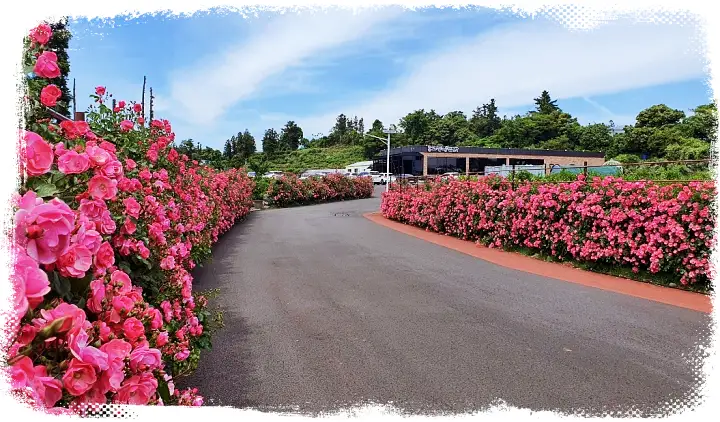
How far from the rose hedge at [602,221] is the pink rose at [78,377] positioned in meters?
7.91

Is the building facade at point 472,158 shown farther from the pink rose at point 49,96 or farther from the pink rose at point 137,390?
the pink rose at point 137,390

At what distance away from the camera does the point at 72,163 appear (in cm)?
171

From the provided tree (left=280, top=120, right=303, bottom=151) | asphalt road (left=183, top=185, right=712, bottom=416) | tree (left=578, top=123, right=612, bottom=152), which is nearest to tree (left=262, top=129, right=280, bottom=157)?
tree (left=280, top=120, right=303, bottom=151)

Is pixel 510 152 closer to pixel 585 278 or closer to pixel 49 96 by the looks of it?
pixel 585 278

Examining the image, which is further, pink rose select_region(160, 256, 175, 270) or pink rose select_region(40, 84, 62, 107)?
pink rose select_region(160, 256, 175, 270)

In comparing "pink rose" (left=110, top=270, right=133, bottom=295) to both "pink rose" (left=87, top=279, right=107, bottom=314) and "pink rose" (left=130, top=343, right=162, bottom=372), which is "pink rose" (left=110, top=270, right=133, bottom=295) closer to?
"pink rose" (left=87, top=279, right=107, bottom=314)

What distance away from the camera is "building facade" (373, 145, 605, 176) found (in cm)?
5584

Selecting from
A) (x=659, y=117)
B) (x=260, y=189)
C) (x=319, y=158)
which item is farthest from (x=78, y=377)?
(x=319, y=158)

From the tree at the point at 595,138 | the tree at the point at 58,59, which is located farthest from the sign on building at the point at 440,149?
the tree at the point at 58,59

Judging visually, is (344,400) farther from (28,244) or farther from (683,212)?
(683,212)

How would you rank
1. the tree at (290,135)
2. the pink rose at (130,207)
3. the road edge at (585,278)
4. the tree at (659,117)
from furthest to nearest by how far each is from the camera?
the tree at (290,135) < the tree at (659,117) < the road edge at (585,278) < the pink rose at (130,207)

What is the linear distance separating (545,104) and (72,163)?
291ft

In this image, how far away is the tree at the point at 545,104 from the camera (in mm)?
82750

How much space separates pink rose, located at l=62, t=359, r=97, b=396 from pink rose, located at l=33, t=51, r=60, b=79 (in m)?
1.01
